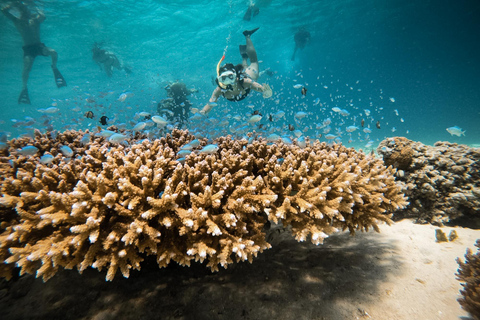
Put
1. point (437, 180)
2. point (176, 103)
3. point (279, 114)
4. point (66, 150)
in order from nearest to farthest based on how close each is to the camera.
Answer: point (66, 150) → point (437, 180) → point (279, 114) → point (176, 103)

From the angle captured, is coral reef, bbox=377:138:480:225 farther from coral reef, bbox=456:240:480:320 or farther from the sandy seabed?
coral reef, bbox=456:240:480:320

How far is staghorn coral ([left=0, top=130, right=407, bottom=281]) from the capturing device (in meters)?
1.88

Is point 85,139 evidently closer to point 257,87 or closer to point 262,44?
point 257,87

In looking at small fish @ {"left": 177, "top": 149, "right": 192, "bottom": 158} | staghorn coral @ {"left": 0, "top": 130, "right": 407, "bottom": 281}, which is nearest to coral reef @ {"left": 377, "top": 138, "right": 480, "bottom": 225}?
staghorn coral @ {"left": 0, "top": 130, "right": 407, "bottom": 281}

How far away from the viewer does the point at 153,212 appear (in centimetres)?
198

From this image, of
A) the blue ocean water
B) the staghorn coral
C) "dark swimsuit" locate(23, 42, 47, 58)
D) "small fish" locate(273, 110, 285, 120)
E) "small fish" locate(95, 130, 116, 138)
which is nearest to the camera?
the staghorn coral

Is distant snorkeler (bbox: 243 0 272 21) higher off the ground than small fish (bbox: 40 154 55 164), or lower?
higher

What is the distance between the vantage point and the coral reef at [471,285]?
84.6 inches

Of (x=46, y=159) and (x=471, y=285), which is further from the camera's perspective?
(x=46, y=159)

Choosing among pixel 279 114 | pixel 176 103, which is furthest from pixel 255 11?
pixel 279 114

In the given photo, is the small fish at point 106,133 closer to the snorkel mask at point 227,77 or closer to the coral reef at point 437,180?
the snorkel mask at point 227,77

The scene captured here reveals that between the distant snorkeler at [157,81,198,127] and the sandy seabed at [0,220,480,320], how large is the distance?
1547cm

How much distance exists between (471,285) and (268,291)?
2.47 metres

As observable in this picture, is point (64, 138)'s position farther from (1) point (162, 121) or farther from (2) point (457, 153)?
(2) point (457, 153)
